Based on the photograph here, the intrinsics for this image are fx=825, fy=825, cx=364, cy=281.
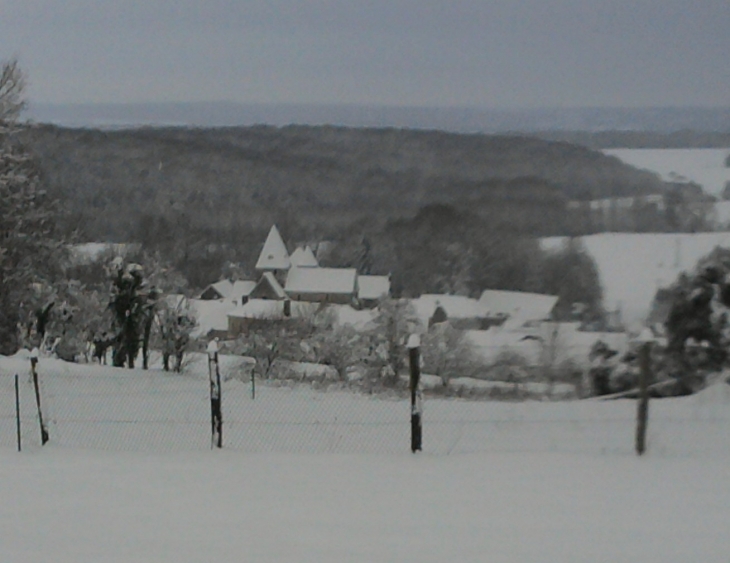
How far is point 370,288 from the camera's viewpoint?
44094mm

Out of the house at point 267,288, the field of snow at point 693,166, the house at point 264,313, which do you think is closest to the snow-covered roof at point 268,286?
the house at point 267,288

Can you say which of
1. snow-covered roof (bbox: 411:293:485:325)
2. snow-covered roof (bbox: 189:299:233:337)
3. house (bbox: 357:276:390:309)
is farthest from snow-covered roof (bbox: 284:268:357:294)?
snow-covered roof (bbox: 411:293:485:325)

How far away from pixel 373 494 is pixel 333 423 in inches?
148

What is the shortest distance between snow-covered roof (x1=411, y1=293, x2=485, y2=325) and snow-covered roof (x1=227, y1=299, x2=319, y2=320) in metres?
4.51

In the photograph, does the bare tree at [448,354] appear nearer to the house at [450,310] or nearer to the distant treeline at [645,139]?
the house at [450,310]

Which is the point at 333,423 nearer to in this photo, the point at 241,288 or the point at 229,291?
the point at 229,291

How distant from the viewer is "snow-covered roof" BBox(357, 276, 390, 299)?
1649 inches

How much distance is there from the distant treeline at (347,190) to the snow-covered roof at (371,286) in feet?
2.78

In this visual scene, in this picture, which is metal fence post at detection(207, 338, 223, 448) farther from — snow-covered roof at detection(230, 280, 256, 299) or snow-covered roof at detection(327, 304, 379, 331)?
snow-covered roof at detection(230, 280, 256, 299)

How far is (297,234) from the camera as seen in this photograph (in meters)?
54.5

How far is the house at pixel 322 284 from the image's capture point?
44594 mm

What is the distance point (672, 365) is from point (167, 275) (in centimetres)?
2099

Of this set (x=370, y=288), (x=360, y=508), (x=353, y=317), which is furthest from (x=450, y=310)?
(x=360, y=508)

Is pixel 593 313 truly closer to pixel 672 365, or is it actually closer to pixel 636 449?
pixel 672 365
